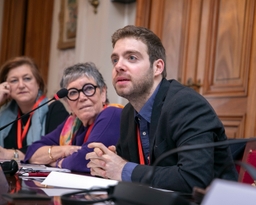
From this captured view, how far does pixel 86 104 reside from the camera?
9.05 ft

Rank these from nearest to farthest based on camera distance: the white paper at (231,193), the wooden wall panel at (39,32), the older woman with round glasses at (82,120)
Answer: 1. the white paper at (231,193)
2. the older woman with round glasses at (82,120)
3. the wooden wall panel at (39,32)

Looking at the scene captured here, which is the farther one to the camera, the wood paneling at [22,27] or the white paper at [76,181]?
the wood paneling at [22,27]

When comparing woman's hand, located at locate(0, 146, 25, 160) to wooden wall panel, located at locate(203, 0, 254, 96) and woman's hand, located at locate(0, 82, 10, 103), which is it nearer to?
woman's hand, located at locate(0, 82, 10, 103)

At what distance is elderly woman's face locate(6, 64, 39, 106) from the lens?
360 cm

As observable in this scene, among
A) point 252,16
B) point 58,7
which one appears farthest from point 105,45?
point 252,16

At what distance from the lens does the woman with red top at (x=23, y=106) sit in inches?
138

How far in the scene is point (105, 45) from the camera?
4.36 m

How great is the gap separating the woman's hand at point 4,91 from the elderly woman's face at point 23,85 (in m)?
0.03

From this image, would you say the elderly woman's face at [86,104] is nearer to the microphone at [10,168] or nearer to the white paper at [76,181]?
the microphone at [10,168]

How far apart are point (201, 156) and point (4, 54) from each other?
194 inches

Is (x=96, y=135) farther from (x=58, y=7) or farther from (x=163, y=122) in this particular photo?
(x=58, y=7)

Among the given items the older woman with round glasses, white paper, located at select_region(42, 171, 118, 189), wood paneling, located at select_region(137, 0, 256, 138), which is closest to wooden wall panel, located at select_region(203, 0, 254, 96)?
wood paneling, located at select_region(137, 0, 256, 138)

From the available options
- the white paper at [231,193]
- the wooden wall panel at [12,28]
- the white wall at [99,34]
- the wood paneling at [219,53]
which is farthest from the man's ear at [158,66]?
the wooden wall panel at [12,28]

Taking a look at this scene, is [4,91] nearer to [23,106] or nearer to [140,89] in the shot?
[23,106]
